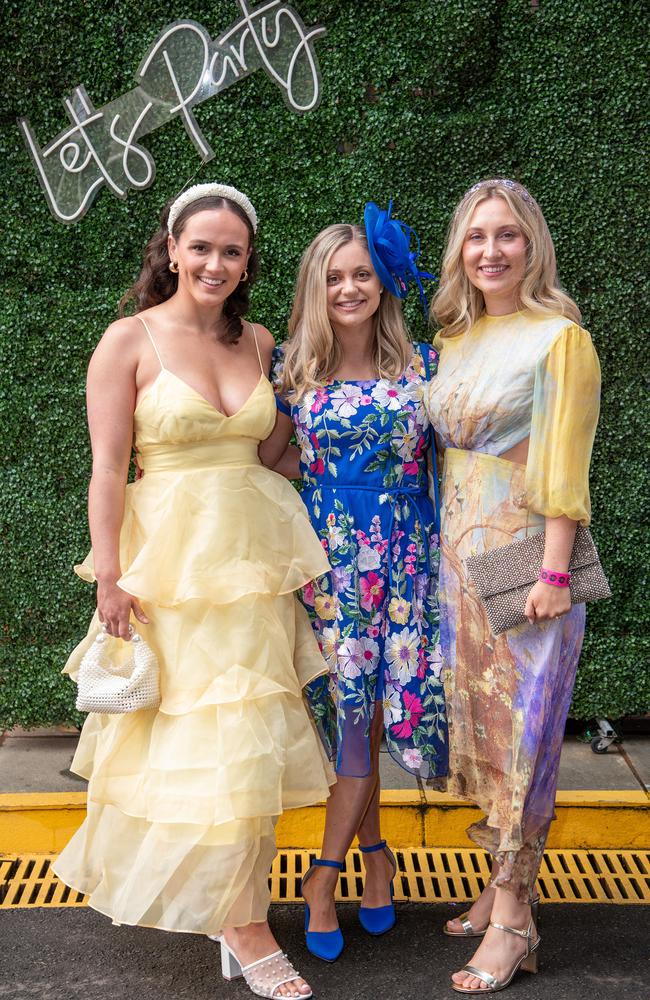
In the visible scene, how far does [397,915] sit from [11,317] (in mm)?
2839

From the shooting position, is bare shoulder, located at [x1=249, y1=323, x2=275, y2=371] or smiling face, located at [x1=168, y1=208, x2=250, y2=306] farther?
bare shoulder, located at [x1=249, y1=323, x2=275, y2=371]

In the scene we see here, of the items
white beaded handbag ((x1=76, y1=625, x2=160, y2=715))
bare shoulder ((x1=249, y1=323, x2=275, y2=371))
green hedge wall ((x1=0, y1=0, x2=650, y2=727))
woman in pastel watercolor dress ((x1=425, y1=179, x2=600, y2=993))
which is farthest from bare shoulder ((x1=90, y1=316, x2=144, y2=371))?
green hedge wall ((x1=0, y1=0, x2=650, y2=727))

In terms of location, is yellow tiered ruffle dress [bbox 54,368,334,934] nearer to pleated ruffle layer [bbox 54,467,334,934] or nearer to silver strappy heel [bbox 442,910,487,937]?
pleated ruffle layer [bbox 54,467,334,934]

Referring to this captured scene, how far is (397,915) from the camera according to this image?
3322 millimetres

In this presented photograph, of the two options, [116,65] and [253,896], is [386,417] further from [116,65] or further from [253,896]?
[116,65]

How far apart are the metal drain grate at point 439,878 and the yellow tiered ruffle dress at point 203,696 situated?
661mm

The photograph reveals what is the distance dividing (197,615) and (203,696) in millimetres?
226

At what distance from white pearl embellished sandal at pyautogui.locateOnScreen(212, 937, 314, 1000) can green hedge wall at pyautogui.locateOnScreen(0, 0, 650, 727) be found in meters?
1.76

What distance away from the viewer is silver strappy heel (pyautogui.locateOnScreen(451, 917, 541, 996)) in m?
2.87

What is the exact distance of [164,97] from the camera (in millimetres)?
4039

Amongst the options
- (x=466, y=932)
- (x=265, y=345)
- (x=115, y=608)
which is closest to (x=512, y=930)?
(x=466, y=932)

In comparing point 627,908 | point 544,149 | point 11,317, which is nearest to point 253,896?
point 627,908

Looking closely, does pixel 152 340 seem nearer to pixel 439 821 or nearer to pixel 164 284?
pixel 164 284

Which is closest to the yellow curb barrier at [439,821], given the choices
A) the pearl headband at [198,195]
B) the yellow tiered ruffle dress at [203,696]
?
the yellow tiered ruffle dress at [203,696]
